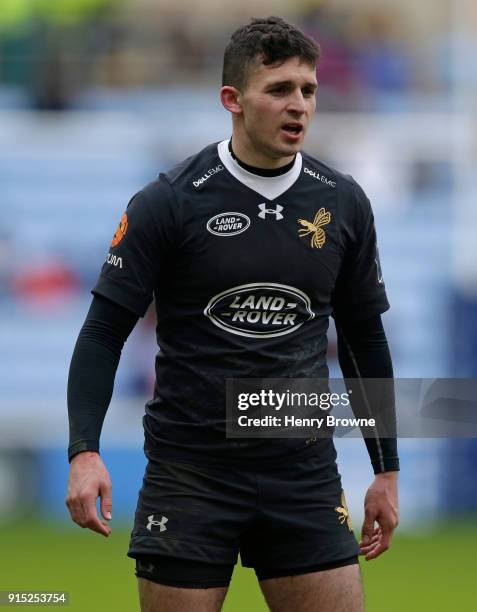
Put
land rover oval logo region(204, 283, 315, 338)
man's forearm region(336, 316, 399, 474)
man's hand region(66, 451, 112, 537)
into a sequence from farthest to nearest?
man's forearm region(336, 316, 399, 474)
land rover oval logo region(204, 283, 315, 338)
man's hand region(66, 451, 112, 537)

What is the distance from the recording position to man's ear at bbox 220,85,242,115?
4.86 m

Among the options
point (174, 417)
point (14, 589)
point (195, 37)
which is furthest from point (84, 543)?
point (174, 417)

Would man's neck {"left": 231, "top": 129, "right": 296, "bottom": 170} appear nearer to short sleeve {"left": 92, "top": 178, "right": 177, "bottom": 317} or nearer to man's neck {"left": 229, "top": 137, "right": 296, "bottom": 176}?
man's neck {"left": 229, "top": 137, "right": 296, "bottom": 176}

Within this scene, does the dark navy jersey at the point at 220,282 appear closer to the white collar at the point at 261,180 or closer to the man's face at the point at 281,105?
the white collar at the point at 261,180

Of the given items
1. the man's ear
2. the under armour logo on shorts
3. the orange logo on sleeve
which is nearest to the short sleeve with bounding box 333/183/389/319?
the man's ear

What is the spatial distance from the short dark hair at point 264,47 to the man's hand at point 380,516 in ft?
4.76

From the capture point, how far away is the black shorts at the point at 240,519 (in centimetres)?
458

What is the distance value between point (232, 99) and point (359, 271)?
73cm

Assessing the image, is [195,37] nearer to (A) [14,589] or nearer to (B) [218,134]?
(B) [218,134]

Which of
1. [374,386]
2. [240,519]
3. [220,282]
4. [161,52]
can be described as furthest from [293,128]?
[161,52]

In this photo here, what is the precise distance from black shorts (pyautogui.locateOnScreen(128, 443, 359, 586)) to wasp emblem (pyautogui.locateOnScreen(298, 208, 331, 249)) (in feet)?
2.41

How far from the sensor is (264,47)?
474 centimetres

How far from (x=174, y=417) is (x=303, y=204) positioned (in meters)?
0.83

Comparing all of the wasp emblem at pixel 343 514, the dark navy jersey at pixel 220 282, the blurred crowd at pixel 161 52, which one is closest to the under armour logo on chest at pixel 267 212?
the dark navy jersey at pixel 220 282
